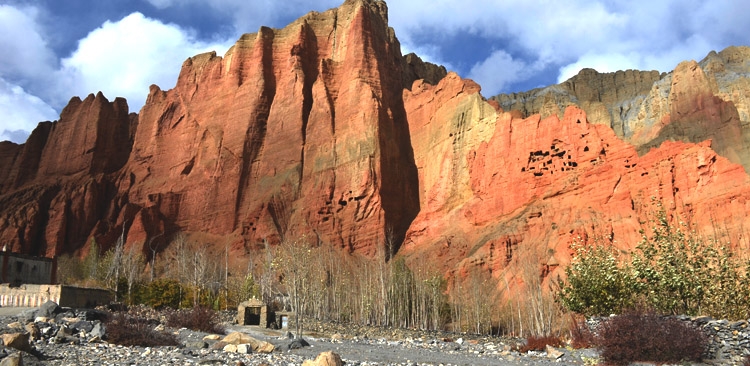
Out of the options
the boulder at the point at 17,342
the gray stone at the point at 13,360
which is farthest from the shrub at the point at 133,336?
the gray stone at the point at 13,360

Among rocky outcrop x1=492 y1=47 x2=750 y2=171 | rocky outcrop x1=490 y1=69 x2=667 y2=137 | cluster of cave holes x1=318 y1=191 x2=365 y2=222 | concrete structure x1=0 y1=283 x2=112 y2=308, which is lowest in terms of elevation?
concrete structure x1=0 y1=283 x2=112 y2=308

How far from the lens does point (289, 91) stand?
337ft

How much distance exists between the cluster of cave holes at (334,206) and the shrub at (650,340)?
6599cm

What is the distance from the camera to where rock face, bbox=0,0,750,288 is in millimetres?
68875

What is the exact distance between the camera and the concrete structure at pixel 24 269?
48.2 m

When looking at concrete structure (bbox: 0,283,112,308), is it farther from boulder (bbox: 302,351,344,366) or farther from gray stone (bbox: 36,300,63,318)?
boulder (bbox: 302,351,344,366)

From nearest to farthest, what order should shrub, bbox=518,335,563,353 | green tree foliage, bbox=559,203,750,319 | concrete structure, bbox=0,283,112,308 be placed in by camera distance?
green tree foliage, bbox=559,203,750,319, shrub, bbox=518,335,563,353, concrete structure, bbox=0,283,112,308

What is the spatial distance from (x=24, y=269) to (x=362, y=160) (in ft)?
156

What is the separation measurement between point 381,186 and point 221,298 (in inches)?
1158

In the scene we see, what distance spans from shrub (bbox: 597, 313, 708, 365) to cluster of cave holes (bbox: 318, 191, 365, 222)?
66.0m

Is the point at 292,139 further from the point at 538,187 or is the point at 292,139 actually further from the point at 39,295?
the point at 39,295

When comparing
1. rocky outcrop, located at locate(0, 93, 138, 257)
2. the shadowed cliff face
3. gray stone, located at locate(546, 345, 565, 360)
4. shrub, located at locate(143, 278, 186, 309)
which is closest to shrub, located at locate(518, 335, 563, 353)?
gray stone, located at locate(546, 345, 565, 360)

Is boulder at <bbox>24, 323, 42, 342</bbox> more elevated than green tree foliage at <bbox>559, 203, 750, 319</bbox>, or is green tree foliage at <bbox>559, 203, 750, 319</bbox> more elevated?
green tree foliage at <bbox>559, 203, 750, 319</bbox>

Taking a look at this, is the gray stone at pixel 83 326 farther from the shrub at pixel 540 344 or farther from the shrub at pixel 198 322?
the shrub at pixel 540 344
